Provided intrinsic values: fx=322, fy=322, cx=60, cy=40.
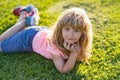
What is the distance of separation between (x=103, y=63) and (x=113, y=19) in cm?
146

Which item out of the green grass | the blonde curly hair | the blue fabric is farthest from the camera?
the blue fabric

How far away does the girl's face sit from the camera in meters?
3.38

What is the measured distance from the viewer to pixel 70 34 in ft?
11.1

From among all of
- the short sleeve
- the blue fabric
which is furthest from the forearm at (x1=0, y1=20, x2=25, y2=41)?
the short sleeve

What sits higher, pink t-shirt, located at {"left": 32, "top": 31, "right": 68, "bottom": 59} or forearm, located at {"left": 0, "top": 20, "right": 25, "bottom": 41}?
forearm, located at {"left": 0, "top": 20, "right": 25, "bottom": 41}

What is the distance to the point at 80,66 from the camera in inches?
144

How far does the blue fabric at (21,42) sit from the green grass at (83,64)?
0.07m

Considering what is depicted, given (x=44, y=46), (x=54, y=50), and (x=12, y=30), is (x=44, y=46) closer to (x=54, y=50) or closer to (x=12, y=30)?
(x=54, y=50)

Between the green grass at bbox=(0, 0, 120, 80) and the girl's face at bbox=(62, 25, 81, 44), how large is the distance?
1.18 feet

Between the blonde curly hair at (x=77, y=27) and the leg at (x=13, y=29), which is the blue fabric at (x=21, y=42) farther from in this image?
the blonde curly hair at (x=77, y=27)

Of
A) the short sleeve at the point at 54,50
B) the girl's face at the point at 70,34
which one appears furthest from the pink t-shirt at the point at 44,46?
the girl's face at the point at 70,34

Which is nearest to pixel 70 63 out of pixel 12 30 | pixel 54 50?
pixel 54 50

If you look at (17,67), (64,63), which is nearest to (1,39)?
(17,67)

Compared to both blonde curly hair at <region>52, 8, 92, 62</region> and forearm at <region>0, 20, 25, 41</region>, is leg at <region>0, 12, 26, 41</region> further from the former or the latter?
blonde curly hair at <region>52, 8, 92, 62</region>
